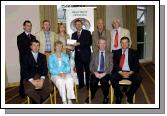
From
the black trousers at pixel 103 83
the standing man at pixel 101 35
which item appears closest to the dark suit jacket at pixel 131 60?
the black trousers at pixel 103 83

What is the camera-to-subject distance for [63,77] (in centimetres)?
436

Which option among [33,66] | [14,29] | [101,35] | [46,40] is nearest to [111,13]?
[14,29]

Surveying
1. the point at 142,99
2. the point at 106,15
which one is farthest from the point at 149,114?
the point at 106,15

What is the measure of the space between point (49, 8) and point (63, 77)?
9.11ft

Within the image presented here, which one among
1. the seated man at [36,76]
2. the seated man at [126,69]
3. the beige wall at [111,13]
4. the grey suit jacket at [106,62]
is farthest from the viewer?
the beige wall at [111,13]

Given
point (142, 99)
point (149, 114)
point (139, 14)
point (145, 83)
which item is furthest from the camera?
point (139, 14)

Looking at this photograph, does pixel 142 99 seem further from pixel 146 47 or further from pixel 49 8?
pixel 146 47

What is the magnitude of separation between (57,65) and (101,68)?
2.35 ft

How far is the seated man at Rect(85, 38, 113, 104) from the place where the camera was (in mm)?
4402

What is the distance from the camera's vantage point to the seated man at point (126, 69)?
4332 mm

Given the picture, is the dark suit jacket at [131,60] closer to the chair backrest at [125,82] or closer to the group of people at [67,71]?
the group of people at [67,71]

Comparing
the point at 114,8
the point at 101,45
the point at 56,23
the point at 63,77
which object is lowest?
the point at 63,77

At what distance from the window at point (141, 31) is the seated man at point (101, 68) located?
16.7 ft

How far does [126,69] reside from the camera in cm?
450
